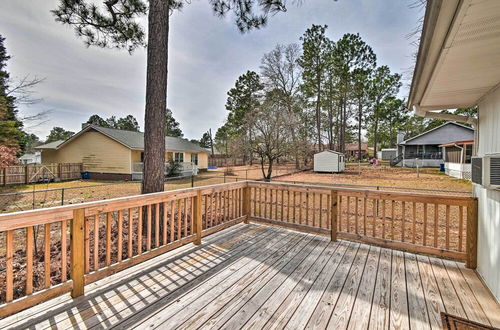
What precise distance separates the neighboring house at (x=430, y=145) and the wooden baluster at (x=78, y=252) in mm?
25175

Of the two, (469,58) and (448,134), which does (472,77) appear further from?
(448,134)

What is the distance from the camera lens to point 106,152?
15.3m

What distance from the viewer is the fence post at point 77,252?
2.00 metres

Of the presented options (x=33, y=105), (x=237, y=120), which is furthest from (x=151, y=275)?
(x=237, y=120)

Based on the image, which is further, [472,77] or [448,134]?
[448,134]

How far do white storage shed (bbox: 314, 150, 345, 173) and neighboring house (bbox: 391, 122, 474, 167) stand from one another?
8.61 m

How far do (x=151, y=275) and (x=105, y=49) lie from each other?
499cm

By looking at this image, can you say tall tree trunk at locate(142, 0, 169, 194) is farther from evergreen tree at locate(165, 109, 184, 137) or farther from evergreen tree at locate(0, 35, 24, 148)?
evergreen tree at locate(165, 109, 184, 137)

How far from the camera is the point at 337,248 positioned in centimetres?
325

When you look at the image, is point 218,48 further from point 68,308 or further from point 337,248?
point 68,308

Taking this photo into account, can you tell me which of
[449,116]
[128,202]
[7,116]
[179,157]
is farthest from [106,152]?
[449,116]

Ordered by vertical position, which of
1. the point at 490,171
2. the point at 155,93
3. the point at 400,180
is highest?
the point at 155,93

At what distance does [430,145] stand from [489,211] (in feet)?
81.9

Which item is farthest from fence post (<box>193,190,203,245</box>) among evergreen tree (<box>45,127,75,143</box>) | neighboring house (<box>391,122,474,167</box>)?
evergreen tree (<box>45,127,75,143</box>)
